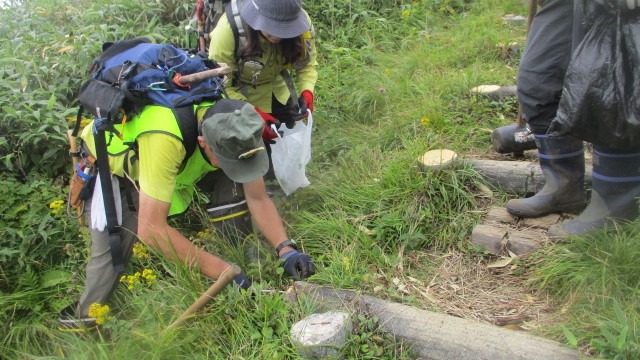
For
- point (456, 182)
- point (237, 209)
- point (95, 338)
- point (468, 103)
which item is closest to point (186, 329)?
point (95, 338)

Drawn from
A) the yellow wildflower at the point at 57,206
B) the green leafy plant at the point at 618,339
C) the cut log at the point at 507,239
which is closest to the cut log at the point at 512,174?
→ the cut log at the point at 507,239

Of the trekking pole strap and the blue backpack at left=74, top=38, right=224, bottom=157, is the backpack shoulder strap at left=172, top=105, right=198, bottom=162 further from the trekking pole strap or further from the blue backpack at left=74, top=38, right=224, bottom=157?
the trekking pole strap

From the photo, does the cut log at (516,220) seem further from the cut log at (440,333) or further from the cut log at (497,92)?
the cut log at (497,92)

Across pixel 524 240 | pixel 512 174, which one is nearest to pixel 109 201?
pixel 524 240

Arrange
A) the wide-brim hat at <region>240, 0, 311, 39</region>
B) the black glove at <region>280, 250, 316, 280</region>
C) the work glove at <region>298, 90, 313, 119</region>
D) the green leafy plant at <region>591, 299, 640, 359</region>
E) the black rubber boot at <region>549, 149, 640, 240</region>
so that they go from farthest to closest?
the work glove at <region>298, 90, 313, 119</region>
the wide-brim hat at <region>240, 0, 311, 39</region>
the black glove at <region>280, 250, 316, 280</region>
the black rubber boot at <region>549, 149, 640, 240</region>
the green leafy plant at <region>591, 299, 640, 359</region>

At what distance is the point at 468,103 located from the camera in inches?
154

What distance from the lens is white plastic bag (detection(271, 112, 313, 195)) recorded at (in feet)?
10.7

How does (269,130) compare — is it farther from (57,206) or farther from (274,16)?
(57,206)

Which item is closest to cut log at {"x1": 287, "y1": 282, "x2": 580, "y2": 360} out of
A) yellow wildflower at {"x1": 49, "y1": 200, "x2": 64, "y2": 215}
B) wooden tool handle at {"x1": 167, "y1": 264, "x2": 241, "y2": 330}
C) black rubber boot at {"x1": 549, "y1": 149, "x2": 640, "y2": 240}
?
wooden tool handle at {"x1": 167, "y1": 264, "x2": 241, "y2": 330}

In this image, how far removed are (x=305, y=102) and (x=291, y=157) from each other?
1.52ft

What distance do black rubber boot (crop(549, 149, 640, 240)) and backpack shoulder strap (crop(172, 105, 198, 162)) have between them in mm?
1841

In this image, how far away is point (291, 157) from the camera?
3.28m

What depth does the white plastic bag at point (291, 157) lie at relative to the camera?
128 inches

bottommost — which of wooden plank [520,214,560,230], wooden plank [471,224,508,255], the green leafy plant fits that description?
wooden plank [471,224,508,255]
